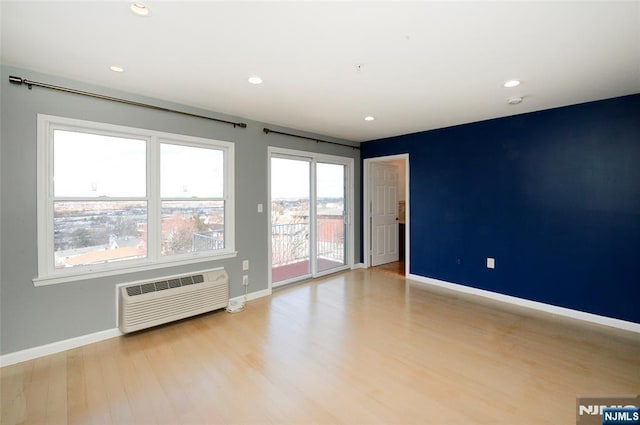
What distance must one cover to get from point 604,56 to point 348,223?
13.0 ft

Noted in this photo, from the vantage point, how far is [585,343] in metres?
2.72

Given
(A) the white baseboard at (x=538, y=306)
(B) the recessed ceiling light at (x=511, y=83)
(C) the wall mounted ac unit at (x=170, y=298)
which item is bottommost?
(A) the white baseboard at (x=538, y=306)

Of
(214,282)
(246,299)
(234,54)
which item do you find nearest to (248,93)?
(234,54)

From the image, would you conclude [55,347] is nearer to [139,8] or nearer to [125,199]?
[125,199]

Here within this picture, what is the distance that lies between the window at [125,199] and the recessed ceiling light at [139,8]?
1.54 m

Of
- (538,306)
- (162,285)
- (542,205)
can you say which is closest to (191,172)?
(162,285)

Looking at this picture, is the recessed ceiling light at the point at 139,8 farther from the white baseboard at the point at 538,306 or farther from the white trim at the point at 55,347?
the white baseboard at the point at 538,306

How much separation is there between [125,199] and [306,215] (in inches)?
103

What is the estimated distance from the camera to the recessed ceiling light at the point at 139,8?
162 cm

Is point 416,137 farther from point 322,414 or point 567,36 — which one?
point 322,414

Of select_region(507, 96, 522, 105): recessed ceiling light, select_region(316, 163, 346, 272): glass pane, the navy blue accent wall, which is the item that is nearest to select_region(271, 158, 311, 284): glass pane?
select_region(316, 163, 346, 272): glass pane

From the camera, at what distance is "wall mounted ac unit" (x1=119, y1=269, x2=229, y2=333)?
2.82 meters

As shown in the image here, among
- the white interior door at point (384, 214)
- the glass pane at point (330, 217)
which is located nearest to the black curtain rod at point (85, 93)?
the glass pane at point (330, 217)

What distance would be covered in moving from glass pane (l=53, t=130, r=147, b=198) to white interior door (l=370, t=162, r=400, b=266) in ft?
13.1
